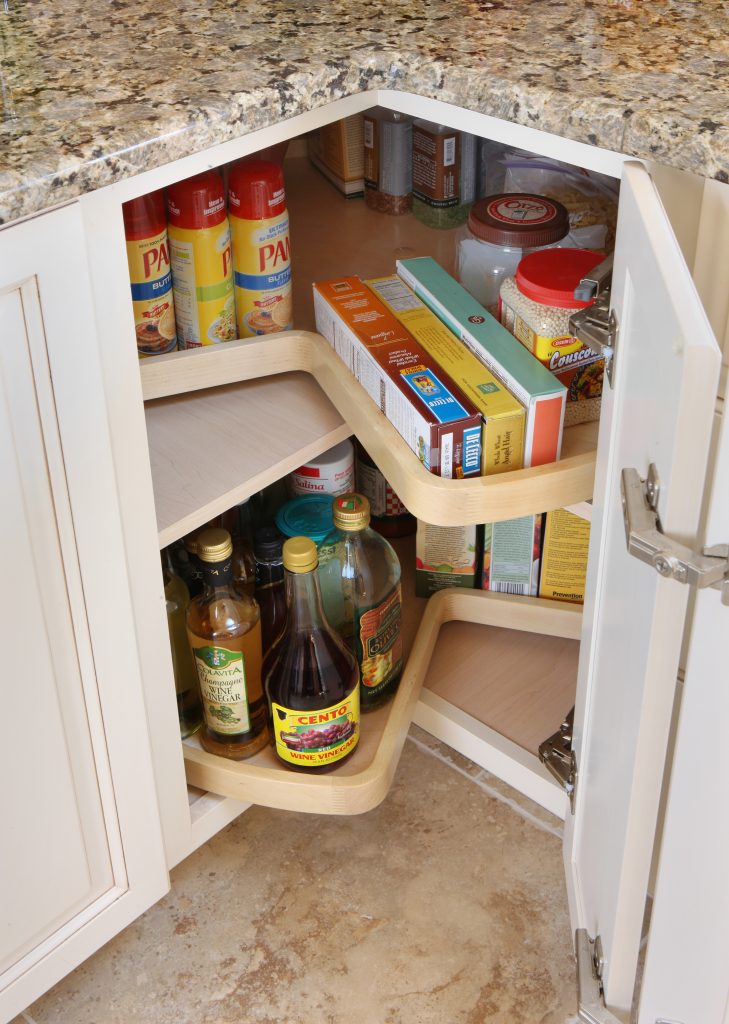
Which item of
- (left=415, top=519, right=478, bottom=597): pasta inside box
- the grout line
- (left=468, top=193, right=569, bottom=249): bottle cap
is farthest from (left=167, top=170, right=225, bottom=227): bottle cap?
the grout line

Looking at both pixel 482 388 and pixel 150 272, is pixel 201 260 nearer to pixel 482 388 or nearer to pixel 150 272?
pixel 150 272

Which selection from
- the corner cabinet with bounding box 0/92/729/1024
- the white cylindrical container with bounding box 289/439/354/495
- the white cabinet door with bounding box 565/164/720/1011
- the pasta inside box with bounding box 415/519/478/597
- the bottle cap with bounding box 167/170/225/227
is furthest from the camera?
the pasta inside box with bounding box 415/519/478/597

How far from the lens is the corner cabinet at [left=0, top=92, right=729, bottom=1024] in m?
0.77

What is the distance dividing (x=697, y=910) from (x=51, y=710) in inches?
22.0

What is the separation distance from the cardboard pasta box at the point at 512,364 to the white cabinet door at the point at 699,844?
9.9 inches

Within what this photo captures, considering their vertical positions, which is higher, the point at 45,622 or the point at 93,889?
the point at 45,622

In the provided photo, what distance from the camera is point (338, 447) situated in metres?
1.31

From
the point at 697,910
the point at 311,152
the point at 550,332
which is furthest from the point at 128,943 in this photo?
the point at 311,152

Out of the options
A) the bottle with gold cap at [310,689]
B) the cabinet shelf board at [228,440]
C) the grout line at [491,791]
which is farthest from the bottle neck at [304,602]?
the grout line at [491,791]

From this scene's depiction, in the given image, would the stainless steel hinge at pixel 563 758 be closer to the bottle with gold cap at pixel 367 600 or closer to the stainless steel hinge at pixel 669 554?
the bottle with gold cap at pixel 367 600

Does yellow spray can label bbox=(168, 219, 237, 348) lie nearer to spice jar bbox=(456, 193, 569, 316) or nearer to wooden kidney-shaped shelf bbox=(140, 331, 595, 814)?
wooden kidney-shaped shelf bbox=(140, 331, 595, 814)

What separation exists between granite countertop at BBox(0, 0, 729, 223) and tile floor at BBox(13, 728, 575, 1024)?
84cm

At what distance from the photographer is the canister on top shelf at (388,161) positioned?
133 cm

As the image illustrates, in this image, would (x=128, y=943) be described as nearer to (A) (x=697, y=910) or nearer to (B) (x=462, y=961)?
(B) (x=462, y=961)
